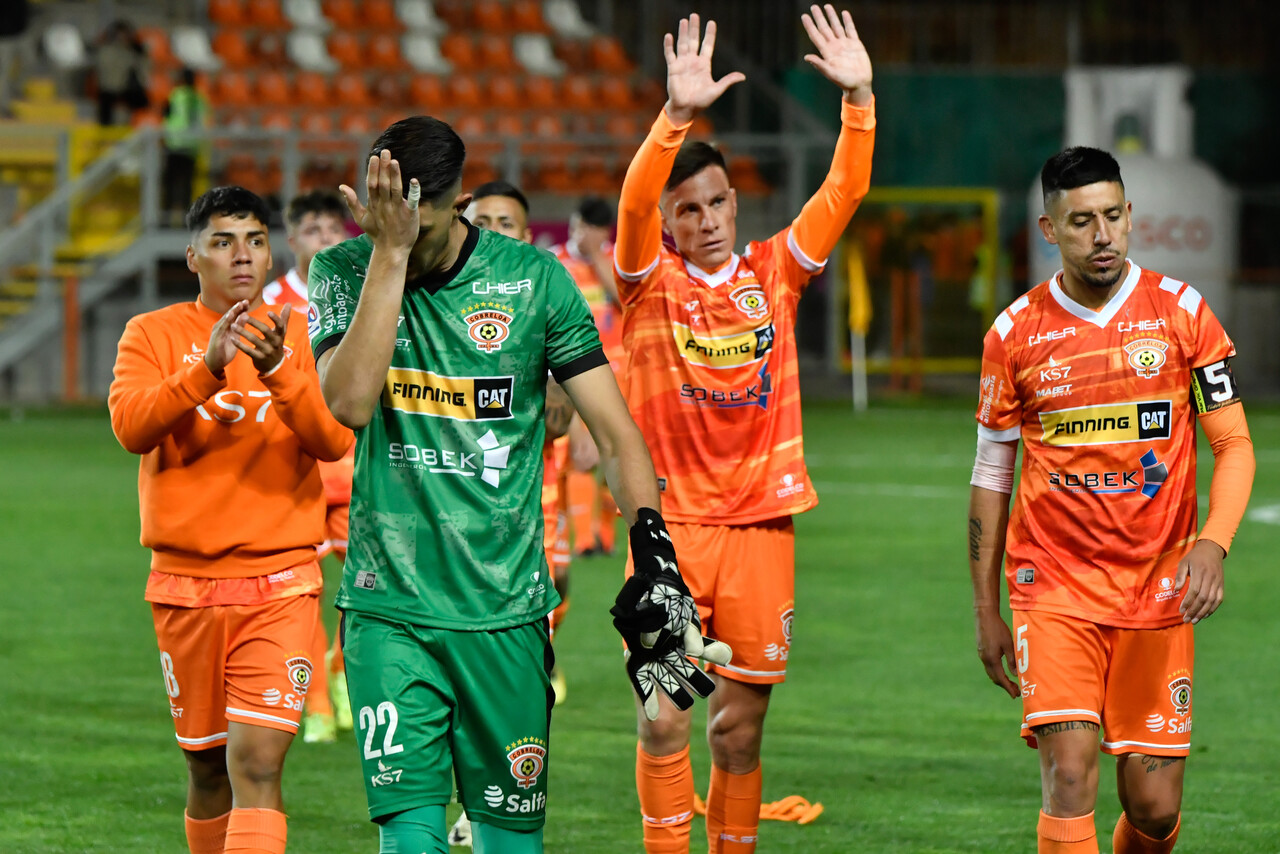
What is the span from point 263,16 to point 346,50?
141 centimetres

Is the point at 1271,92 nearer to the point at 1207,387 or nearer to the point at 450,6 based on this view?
the point at 450,6

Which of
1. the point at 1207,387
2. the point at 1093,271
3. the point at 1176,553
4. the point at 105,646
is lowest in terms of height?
the point at 105,646

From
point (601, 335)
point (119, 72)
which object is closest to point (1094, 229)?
point (601, 335)

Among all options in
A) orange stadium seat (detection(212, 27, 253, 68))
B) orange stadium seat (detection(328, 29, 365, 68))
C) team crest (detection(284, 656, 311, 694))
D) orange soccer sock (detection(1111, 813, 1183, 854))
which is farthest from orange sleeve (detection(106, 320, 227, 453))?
orange stadium seat (detection(328, 29, 365, 68))

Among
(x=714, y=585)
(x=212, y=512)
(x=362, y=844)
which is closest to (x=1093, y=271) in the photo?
(x=714, y=585)

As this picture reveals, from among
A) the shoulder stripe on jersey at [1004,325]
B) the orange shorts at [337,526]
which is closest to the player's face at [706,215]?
the shoulder stripe on jersey at [1004,325]

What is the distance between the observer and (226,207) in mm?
5254

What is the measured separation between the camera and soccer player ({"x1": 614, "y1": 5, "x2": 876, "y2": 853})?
5.54 metres

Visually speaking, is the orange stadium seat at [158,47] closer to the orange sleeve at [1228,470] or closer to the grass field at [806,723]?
the grass field at [806,723]

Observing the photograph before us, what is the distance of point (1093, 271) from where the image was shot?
16.1ft

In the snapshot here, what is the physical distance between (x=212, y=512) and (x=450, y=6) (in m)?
26.8

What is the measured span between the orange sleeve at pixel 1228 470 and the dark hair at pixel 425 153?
6.92ft

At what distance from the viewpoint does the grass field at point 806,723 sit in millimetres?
6434

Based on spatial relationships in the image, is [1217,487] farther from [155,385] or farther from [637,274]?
[155,385]
